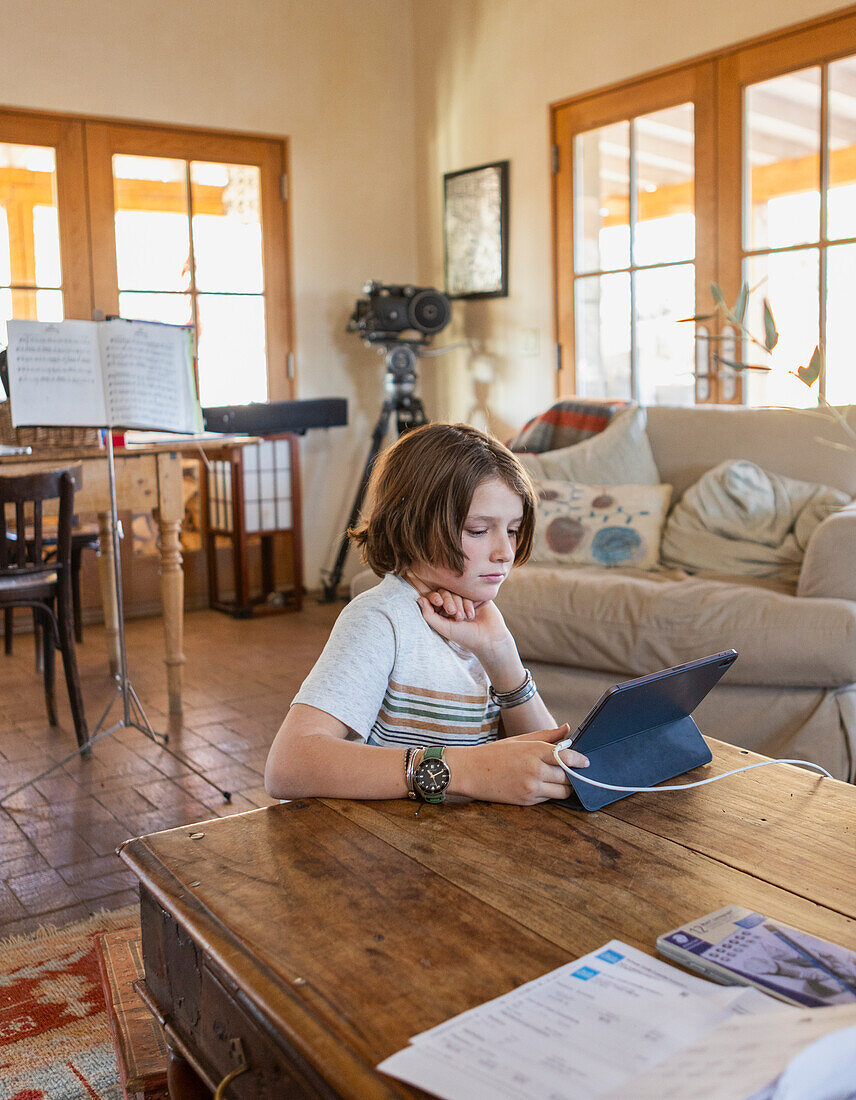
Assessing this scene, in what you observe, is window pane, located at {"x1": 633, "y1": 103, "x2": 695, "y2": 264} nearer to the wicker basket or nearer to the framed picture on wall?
the framed picture on wall

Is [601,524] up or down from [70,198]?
down

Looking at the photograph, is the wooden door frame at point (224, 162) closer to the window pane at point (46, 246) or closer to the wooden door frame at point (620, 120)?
the window pane at point (46, 246)

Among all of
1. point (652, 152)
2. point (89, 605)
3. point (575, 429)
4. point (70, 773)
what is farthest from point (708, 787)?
point (89, 605)

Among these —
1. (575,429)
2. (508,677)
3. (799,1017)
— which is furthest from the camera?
(575,429)

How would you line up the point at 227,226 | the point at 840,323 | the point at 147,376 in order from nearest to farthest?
the point at 147,376 < the point at 840,323 < the point at 227,226

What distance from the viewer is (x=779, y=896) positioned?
2.92 feet

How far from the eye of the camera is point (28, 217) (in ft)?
14.7

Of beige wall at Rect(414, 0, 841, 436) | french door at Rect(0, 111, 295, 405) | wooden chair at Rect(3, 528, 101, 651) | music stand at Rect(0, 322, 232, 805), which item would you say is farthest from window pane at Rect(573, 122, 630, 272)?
music stand at Rect(0, 322, 232, 805)

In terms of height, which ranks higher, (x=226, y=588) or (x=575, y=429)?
(x=575, y=429)

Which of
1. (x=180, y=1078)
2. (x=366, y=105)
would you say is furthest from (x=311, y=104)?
(x=180, y=1078)

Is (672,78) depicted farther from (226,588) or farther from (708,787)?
(708,787)

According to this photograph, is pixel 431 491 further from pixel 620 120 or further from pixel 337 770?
pixel 620 120

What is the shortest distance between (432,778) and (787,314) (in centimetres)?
323

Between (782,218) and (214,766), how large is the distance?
2780 mm
